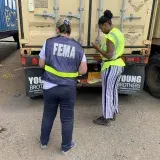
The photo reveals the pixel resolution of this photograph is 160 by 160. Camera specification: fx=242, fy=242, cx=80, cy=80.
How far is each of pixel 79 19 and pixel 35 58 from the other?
0.98m

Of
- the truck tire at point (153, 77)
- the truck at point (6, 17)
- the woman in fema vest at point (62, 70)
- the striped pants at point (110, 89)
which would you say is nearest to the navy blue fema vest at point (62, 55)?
the woman in fema vest at point (62, 70)

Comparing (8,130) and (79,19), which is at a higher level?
(79,19)

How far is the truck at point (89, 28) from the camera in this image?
153 inches

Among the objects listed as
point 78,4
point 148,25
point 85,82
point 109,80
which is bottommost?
point 85,82

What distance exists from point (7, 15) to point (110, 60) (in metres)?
6.71

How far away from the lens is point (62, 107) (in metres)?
2.97

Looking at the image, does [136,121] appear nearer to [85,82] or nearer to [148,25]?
[85,82]

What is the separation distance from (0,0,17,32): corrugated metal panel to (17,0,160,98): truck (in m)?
4.75

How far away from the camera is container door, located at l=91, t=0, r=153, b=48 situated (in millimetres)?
3980

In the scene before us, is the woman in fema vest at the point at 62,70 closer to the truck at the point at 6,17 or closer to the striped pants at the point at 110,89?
the striped pants at the point at 110,89

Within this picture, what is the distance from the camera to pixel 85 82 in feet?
14.6

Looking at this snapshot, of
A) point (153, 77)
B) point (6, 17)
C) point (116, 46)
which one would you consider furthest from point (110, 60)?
point (6, 17)

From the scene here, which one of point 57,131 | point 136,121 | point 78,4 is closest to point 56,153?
point 57,131

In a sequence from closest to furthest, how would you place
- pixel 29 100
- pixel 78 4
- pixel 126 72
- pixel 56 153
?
pixel 56 153 < pixel 78 4 < pixel 126 72 < pixel 29 100
